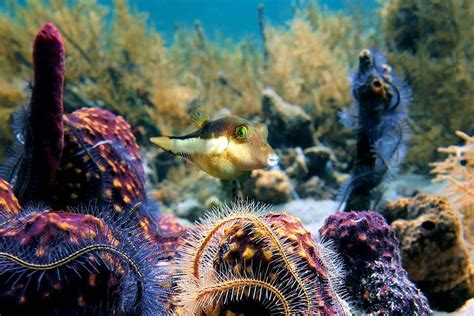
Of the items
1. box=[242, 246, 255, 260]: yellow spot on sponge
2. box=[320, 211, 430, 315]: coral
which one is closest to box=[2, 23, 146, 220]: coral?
A: box=[242, 246, 255, 260]: yellow spot on sponge

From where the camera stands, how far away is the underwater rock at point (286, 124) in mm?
6992

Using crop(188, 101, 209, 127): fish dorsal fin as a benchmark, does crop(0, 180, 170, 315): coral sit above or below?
below

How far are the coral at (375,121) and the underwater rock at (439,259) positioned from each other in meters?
1.08

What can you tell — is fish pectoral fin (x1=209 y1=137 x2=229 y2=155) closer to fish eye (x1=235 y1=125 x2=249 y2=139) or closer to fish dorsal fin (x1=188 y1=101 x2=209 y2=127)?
fish eye (x1=235 y1=125 x2=249 y2=139)

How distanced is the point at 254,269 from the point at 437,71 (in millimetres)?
7319

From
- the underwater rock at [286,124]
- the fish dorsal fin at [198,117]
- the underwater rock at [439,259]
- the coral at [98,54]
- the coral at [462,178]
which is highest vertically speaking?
the coral at [98,54]

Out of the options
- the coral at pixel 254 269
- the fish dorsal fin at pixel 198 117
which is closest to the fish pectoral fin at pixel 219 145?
the fish dorsal fin at pixel 198 117

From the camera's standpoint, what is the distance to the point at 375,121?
429 centimetres

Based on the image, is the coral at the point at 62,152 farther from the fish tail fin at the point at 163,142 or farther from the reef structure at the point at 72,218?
the fish tail fin at the point at 163,142

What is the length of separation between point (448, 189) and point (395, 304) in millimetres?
2635

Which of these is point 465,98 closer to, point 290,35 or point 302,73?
point 302,73

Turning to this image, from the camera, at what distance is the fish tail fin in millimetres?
2618

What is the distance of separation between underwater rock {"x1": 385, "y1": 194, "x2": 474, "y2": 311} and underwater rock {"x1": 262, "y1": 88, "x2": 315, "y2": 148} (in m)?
3.87

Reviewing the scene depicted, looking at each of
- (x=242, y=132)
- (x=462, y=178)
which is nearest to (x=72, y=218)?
(x=242, y=132)
